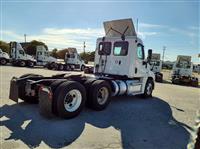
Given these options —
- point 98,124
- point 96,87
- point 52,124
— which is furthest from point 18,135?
point 96,87

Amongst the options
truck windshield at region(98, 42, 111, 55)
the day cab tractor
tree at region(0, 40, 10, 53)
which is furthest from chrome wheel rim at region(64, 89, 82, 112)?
tree at region(0, 40, 10, 53)

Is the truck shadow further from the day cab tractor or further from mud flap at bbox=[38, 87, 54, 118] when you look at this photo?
the day cab tractor

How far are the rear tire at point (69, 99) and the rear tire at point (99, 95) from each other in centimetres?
40

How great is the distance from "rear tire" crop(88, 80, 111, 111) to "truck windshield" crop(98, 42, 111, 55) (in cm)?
244

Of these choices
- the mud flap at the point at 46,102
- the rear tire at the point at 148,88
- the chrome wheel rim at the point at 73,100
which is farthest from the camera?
the rear tire at the point at 148,88

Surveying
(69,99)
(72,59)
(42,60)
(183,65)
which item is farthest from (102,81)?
(42,60)

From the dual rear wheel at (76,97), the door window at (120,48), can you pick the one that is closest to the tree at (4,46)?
the door window at (120,48)

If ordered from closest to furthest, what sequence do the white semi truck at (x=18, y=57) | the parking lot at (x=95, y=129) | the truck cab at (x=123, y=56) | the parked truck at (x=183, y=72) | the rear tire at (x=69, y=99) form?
the parking lot at (x=95, y=129) → the rear tire at (x=69, y=99) → the truck cab at (x=123, y=56) → the parked truck at (x=183, y=72) → the white semi truck at (x=18, y=57)

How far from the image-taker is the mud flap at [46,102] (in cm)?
541

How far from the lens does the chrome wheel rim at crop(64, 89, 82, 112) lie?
5.93m

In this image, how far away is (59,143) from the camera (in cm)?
422

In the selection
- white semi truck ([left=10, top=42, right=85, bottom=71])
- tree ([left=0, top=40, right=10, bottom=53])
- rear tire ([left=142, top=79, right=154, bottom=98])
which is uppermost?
tree ([left=0, top=40, right=10, bottom=53])

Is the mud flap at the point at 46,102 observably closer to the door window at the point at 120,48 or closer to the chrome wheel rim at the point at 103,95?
the chrome wheel rim at the point at 103,95

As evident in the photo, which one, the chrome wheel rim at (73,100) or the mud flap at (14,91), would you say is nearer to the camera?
the chrome wheel rim at (73,100)
